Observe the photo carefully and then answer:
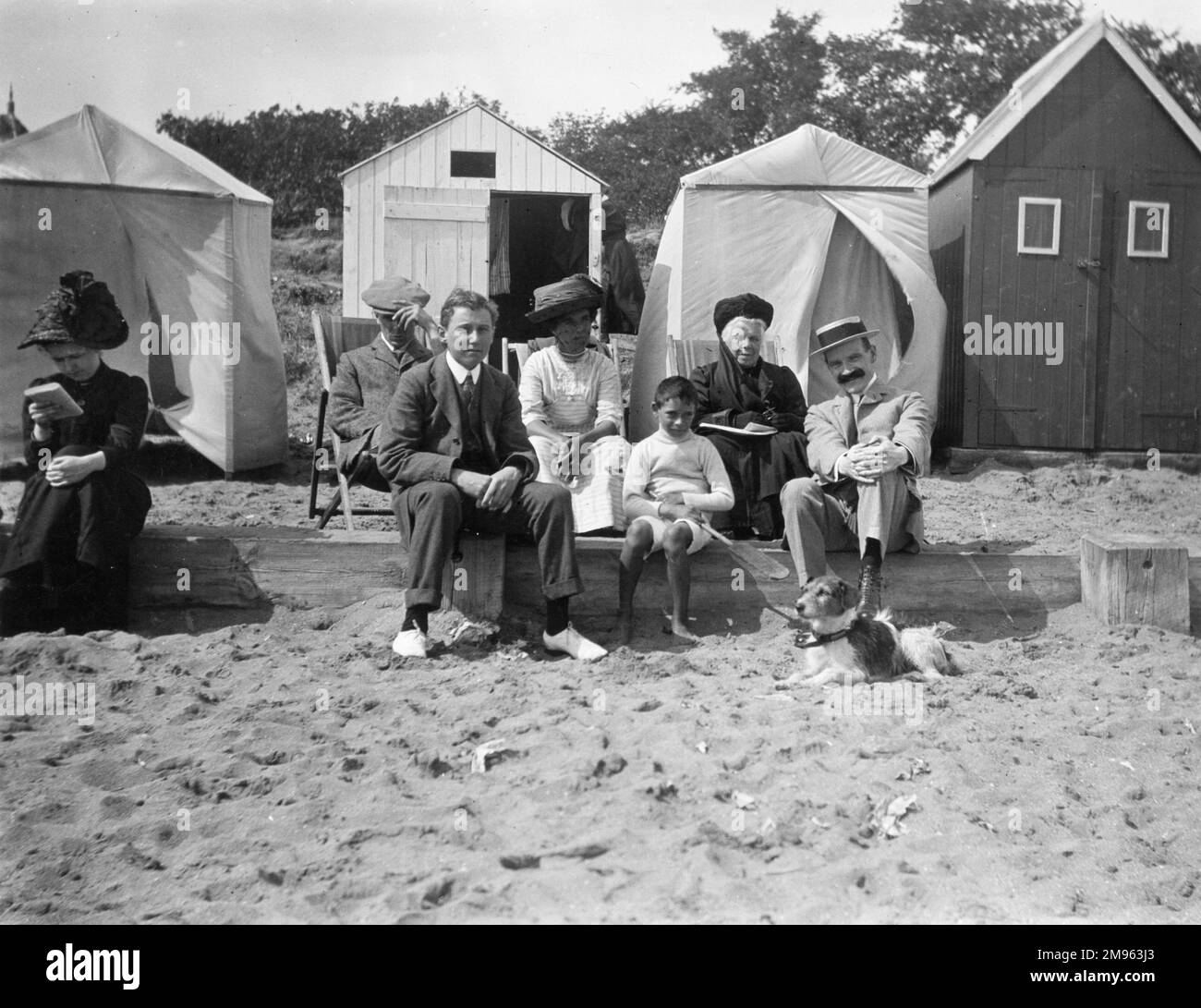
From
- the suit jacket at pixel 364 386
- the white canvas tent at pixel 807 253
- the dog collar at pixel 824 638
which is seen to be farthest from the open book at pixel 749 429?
the white canvas tent at pixel 807 253

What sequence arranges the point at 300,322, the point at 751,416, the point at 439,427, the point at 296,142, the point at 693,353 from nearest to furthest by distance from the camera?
the point at 439,427, the point at 751,416, the point at 693,353, the point at 300,322, the point at 296,142

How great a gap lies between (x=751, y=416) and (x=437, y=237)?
788 centimetres

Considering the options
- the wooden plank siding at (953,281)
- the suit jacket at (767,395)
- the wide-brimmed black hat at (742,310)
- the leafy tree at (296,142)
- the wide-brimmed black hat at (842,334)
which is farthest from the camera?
the leafy tree at (296,142)

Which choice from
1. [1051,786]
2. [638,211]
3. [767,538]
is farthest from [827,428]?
[638,211]

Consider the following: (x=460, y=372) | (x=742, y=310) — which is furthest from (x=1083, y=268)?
(x=460, y=372)

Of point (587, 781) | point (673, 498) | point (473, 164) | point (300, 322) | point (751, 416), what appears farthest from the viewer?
point (300, 322)

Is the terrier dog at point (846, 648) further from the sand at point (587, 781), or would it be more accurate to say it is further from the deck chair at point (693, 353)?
the deck chair at point (693, 353)

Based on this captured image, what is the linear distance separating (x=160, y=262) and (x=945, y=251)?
6.52m

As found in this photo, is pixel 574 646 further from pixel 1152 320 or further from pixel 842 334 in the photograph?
pixel 1152 320

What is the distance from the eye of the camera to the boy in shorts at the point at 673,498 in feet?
15.8

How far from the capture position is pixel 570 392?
19.0 ft

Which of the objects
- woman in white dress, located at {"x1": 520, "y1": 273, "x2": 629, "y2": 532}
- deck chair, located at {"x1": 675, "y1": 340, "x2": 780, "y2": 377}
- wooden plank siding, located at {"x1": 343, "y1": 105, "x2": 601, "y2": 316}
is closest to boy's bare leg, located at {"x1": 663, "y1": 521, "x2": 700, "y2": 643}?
woman in white dress, located at {"x1": 520, "y1": 273, "x2": 629, "y2": 532}

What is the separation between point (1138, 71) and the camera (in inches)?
383

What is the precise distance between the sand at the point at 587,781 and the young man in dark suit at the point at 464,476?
23cm
